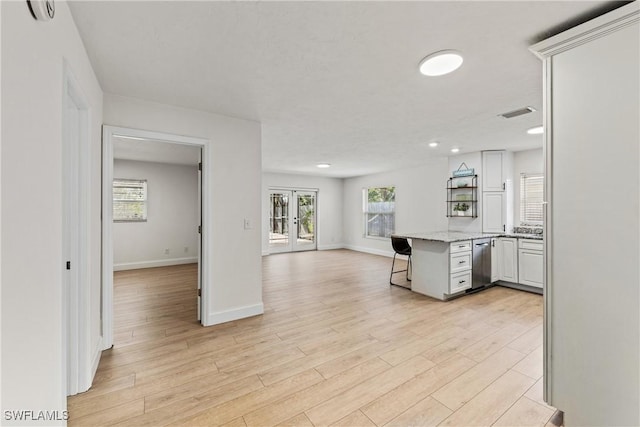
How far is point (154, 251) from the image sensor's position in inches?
240

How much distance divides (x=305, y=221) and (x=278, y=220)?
0.87 meters

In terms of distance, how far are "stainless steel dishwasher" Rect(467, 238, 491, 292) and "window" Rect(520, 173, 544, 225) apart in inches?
37.2

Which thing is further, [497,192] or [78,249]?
[497,192]

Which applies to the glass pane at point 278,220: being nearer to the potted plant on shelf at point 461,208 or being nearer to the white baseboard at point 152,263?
the white baseboard at point 152,263

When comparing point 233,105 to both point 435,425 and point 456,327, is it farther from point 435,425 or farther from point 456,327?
point 456,327

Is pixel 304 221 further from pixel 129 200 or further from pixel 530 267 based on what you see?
pixel 530 267

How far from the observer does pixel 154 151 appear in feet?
16.2

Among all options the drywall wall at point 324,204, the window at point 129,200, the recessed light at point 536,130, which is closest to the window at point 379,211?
the drywall wall at point 324,204

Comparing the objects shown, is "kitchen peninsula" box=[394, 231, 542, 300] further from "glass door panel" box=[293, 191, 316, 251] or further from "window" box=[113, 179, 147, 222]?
"window" box=[113, 179, 147, 222]

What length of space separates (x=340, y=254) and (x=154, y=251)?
4554 millimetres

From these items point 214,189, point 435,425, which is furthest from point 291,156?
point 435,425

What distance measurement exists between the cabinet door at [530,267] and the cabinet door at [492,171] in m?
1.17

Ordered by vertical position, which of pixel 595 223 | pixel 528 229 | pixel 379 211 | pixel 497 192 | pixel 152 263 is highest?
pixel 497 192

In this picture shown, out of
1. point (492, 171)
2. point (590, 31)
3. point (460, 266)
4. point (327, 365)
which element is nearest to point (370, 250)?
point (492, 171)
